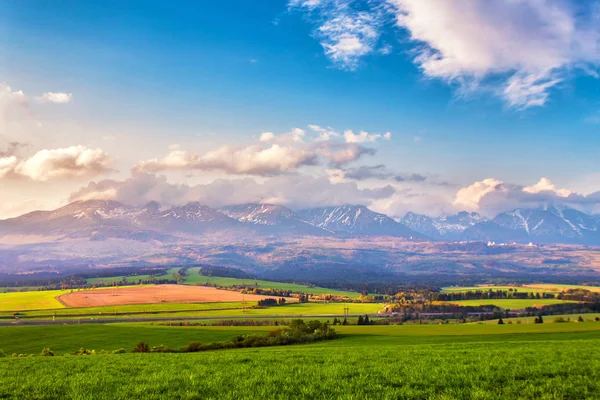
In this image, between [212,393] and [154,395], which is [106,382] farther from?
[212,393]

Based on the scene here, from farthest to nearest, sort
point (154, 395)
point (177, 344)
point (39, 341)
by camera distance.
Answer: point (39, 341) < point (177, 344) < point (154, 395)

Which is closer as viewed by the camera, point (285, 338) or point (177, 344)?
point (285, 338)

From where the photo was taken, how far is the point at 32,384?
53.6 ft

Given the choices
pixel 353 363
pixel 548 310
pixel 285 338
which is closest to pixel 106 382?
pixel 353 363

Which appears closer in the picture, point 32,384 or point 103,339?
point 32,384

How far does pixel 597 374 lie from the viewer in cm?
1698

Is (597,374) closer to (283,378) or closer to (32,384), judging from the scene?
(283,378)

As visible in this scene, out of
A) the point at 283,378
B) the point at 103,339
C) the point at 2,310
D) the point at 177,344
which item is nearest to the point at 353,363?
the point at 283,378

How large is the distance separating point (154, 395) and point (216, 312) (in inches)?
7526

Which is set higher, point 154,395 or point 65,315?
point 154,395

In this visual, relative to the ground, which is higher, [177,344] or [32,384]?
[32,384]

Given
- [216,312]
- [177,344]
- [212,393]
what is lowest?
[216,312]

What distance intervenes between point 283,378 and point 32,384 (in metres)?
10.3

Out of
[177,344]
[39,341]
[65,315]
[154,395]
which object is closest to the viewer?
[154,395]
